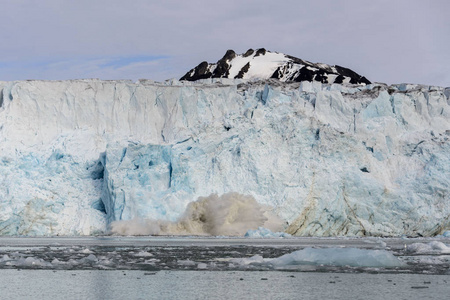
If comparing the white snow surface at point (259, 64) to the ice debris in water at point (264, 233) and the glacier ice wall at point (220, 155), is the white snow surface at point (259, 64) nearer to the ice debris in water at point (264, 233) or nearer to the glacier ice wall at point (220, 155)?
the glacier ice wall at point (220, 155)

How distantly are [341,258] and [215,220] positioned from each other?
14618mm

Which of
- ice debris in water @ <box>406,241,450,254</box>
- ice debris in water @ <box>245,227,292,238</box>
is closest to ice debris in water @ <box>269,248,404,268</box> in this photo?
ice debris in water @ <box>406,241,450,254</box>

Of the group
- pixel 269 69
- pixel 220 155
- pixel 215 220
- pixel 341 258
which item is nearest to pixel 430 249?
pixel 341 258

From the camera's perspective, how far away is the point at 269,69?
133 feet

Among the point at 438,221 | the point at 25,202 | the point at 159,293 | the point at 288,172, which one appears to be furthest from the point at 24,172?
the point at 159,293

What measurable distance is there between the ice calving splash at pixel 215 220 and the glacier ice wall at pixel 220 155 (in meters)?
0.35

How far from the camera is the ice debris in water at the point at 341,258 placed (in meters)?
12.3

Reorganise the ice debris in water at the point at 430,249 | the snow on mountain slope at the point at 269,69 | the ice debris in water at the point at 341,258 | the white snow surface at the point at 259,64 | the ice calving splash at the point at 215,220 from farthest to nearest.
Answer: the white snow surface at the point at 259,64, the snow on mountain slope at the point at 269,69, the ice calving splash at the point at 215,220, the ice debris in water at the point at 430,249, the ice debris in water at the point at 341,258

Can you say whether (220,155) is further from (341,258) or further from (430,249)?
(341,258)

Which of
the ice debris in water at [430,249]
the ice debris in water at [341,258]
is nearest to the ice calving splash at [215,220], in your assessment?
the ice debris in water at [430,249]

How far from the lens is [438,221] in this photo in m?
26.4

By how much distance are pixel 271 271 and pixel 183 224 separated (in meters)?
15.3

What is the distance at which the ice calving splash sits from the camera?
2612cm

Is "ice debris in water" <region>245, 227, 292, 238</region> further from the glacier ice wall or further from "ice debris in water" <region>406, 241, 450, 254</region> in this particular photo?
"ice debris in water" <region>406, 241, 450, 254</region>
